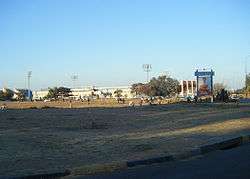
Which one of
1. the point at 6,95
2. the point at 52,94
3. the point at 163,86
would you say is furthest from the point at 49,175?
the point at 52,94

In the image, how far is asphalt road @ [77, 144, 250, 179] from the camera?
10.4 meters

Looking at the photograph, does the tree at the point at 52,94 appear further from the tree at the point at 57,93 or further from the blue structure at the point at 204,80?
the blue structure at the point at 204,80

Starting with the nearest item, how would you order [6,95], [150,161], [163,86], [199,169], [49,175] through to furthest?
[49,175] → [199,169] → [150,161] → [163,86] → [6,95]

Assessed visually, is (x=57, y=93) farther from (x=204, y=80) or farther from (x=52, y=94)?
(x=204, y=80)

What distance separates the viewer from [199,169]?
11.4m

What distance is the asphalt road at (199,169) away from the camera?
1038 cm

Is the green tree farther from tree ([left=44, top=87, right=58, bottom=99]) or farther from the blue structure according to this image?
the blue structure

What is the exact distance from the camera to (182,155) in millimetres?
14281

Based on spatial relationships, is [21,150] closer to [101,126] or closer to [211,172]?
[211,172]

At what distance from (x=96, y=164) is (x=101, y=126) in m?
13.4

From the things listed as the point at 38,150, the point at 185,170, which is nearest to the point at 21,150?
the point at 38,150

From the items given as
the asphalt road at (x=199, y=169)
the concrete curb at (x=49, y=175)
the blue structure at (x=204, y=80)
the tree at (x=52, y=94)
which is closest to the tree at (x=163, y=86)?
the tree at (x=52, y=94)

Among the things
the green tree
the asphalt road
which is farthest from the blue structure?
the green tree

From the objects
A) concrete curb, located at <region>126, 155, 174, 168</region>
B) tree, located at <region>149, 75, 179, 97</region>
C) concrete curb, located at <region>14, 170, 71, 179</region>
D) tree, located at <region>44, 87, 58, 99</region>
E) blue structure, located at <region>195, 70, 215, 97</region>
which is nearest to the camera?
concrete curb, located at <region>14, 170, 71, 179</region>
